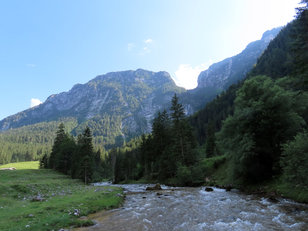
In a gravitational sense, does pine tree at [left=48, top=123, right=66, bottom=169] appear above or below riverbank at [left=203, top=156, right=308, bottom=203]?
above

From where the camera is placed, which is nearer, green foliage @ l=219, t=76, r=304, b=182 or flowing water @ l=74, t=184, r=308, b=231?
flowing water @ l=74, t=184, r=308, b=231

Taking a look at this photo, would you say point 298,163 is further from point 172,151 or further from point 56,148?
point 56,148

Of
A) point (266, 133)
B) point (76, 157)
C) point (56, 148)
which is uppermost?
point (266, 133)

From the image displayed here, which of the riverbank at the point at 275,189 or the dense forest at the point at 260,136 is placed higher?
the dense forest at the point at 260,136

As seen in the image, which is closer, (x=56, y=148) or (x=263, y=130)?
(x=263, y=130)

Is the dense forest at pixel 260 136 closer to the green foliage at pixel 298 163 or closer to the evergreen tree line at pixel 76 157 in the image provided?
the green foliage at pixel 298 163

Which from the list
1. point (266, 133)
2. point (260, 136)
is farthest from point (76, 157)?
point (266, 133)

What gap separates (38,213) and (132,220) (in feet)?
26.0

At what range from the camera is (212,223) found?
12312mm

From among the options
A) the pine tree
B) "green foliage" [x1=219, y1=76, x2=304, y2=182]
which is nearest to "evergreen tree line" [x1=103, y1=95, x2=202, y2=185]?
"green foliage" [x1=219, y1=76, x2=304, y2=182]

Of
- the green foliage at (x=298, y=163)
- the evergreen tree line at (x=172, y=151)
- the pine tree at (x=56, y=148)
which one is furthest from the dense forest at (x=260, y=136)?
the pine tree at (x=56, y=148)

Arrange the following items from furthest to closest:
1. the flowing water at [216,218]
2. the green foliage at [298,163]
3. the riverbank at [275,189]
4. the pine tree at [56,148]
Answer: the pine tree at [56,148], the riverbank at [275,189], the green foliage at [298,163], the flowing water at [216,218]

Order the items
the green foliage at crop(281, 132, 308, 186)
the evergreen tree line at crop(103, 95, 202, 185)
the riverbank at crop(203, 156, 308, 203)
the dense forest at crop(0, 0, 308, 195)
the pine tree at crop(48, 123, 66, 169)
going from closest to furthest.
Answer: the green foliage at crop(281, 132, 308, 186), the riverbank at crop(203, 156, 308, 203), the dense forest at crop(0, 0, 308, 195), the evergreen tree line at crop(103, 95, 202, 185), the pine tree at crop(48, 123, 66, 169)

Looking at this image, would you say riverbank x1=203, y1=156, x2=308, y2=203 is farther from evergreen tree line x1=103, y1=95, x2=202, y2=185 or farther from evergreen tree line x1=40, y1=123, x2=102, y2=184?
evergreen tree line x1=40, y1=123, x2=102, y2=184
